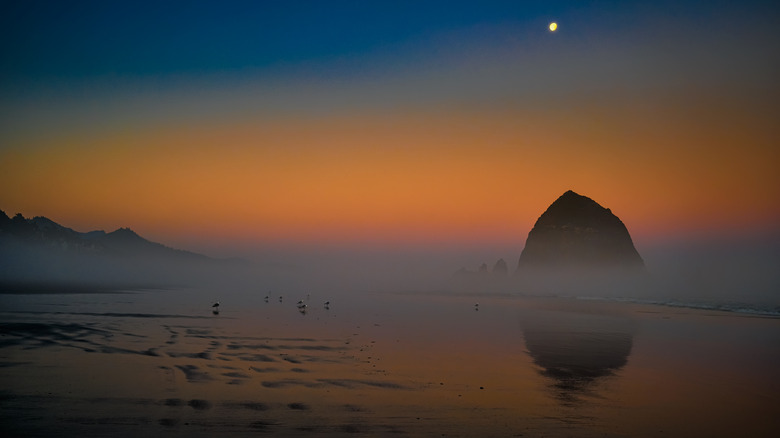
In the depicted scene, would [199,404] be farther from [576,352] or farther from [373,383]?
[576,352]

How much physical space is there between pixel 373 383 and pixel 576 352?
44.5 feet

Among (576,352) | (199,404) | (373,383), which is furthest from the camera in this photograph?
(576,352)

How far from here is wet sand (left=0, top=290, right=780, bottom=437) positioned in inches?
501

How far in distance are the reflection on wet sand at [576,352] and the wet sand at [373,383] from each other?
142 mm

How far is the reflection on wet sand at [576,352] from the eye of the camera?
18.1 metres

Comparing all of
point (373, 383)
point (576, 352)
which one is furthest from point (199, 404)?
point (576, 352)

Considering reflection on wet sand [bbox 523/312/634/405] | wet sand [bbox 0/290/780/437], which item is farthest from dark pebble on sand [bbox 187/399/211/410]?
reflection on wet sand [bbox 523/312/634/405]

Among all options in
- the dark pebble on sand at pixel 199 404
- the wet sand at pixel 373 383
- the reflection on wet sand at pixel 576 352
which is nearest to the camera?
the wet sand at pixel 373 383

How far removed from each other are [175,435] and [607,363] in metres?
19.1

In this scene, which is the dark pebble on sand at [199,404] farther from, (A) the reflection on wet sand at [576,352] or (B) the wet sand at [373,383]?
(A) the reflection on wet sand at [576,352]

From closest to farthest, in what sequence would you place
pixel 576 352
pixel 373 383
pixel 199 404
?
pixel 199 404, pixel 373 383, pixel 576 352

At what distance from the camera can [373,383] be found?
694 inches

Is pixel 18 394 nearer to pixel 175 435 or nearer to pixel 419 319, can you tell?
pixel 175 435

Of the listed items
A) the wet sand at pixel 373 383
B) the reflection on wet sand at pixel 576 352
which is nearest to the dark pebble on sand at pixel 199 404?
the wet sand at pixel 373 383
